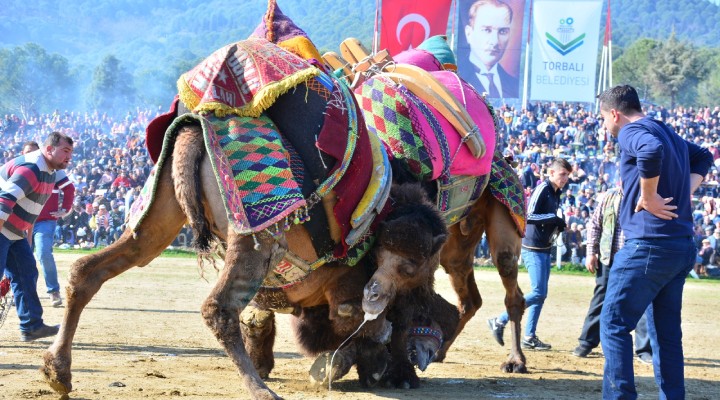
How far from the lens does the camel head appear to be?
5.74 meters

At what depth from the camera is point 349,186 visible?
5.46 m

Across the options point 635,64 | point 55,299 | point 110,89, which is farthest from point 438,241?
point 635,64

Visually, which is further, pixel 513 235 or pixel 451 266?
pixel 451 266

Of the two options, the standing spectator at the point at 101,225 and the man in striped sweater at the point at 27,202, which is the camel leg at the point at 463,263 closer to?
the man in striped sweater at the point at 27,202

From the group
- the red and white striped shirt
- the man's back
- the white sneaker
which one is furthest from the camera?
the white sneaker

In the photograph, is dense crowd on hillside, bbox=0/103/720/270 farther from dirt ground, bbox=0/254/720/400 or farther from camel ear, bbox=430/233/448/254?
camel ear, bbox=430/233/448/254

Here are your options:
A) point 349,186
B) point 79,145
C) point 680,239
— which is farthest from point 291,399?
point 79,145

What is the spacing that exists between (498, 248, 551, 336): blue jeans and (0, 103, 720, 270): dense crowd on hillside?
32.9 feet

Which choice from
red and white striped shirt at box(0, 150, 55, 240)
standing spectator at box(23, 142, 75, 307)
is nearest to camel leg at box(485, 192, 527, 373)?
red and white striped shirt at box(0, 150, 55, 240)

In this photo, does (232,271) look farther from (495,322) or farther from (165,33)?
(165,33)

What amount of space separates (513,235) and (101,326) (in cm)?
452

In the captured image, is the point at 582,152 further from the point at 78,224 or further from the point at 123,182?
the point at 78,224

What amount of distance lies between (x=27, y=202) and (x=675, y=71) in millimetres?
84690

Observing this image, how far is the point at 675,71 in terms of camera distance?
85.4m
